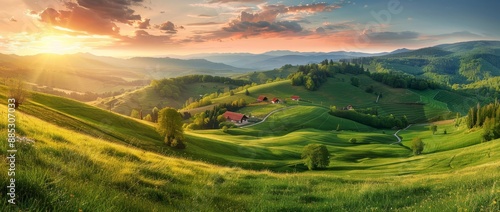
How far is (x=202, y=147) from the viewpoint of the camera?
84062 millimetres

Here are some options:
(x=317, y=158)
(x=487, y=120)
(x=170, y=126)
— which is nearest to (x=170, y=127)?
(x=170, y=126)

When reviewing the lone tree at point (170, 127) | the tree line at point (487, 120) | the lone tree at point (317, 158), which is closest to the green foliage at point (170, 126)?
the lone tree at point (170, 127)

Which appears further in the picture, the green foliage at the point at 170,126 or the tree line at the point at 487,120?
the tree line at the point at 487,120

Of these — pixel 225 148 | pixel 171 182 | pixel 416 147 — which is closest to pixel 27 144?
pixel 171 182

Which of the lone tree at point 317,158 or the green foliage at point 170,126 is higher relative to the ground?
the green foliage at point 170,126

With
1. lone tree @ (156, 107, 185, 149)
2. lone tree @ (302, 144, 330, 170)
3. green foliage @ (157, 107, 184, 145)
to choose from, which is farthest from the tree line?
green foliage @ (157, 107, 184, 145)

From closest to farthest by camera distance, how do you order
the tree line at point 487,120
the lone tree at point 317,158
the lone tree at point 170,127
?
the lone tree at point 170,127, the lone tree at point 317,158, the tree line at point 487,120

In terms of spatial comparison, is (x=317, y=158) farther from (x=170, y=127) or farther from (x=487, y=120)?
(x=487, y=120)

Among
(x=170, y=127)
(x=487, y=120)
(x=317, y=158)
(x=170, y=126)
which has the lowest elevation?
(x=317, y=158)

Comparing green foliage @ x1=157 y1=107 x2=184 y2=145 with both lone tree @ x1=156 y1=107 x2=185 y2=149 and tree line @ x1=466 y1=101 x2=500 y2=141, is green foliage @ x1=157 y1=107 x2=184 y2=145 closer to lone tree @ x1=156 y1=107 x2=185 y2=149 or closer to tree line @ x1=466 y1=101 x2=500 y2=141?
lone tree @ x1=156 y1=107 x2=185 y2=149

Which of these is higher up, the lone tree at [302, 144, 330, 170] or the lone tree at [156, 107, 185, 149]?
the lone tree at [156, 107, 185, 149]

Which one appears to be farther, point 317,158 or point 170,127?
point 317,158

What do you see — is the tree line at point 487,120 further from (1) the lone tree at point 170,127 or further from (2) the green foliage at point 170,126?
(2) the green foliage at point 170,126

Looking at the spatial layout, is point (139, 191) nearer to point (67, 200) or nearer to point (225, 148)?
point (67, 200)
